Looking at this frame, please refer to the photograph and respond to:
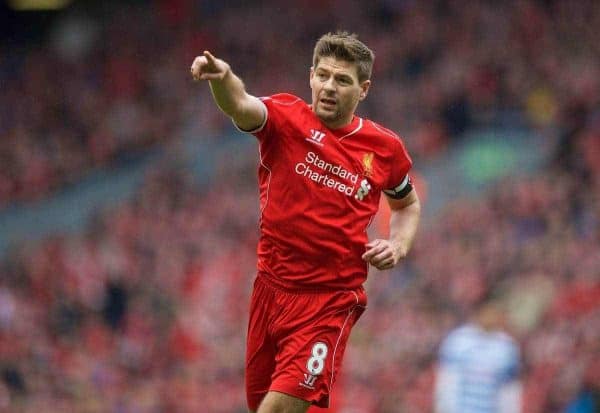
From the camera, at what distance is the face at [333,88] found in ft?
19.7

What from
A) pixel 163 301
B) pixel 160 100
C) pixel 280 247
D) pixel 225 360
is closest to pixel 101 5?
pixel 160 100

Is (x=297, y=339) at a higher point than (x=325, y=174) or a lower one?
lower

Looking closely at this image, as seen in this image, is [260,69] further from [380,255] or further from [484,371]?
[380,255]

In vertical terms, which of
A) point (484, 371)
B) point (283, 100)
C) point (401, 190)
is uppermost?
point (283, 100)

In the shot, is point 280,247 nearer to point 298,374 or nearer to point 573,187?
point 298,374

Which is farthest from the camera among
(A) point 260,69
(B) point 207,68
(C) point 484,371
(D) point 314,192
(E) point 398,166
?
(A) point 260,69

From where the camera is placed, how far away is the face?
6.02 metres

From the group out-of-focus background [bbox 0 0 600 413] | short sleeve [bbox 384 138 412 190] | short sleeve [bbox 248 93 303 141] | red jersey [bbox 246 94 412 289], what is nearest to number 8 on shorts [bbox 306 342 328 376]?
red jersey [bbox 246 94 412 289]

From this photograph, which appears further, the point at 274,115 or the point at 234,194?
the point at 234,194

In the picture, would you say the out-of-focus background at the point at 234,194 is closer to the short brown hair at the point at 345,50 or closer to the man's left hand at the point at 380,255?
the man's left hand at the point at 380,255

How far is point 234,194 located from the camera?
18953 mm

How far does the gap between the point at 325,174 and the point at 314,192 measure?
10 cm

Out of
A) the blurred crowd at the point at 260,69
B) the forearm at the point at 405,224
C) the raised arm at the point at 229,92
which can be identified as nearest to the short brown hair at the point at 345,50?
the raised arm at the point at 229,92

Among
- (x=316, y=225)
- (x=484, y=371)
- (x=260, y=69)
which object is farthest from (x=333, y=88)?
(x=260, y=69)
